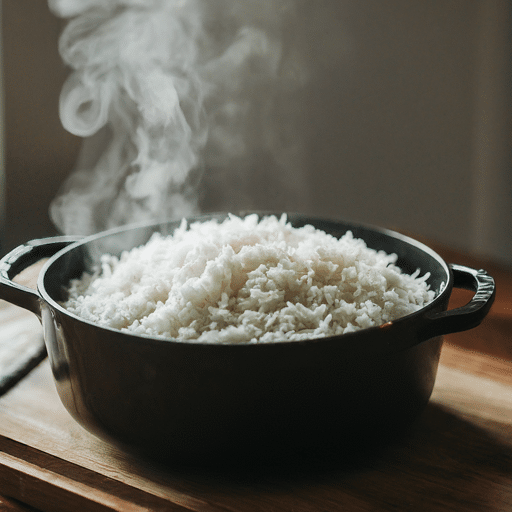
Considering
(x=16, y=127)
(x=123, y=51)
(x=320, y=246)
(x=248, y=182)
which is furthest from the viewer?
(x=248, y=182)

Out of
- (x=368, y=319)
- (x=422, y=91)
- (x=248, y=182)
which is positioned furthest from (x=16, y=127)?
(x=368, y=319)

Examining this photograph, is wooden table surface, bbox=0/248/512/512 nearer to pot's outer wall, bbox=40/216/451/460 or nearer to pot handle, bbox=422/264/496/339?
pot's outer wall, bbox=40/216/451/460

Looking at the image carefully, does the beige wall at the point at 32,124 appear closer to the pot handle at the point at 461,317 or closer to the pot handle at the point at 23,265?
the pot handle at the point at 23,265

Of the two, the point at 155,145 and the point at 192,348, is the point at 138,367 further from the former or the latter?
the point at 155,145

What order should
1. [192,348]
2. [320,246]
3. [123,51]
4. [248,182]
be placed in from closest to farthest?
[192,348] → [320,246] → [123,51] → [248,182]

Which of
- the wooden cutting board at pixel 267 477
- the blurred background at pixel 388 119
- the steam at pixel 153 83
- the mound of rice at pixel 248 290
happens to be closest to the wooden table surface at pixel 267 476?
the wooden cutting board at pixel 267 477

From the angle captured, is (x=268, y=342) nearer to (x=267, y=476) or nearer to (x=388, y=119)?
(x=267, y=476)

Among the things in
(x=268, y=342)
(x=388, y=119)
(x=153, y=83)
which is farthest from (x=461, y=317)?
(x=388, y=119)
